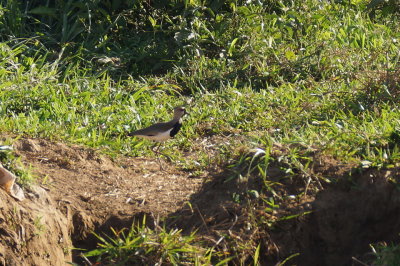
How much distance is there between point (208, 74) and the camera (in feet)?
26.8

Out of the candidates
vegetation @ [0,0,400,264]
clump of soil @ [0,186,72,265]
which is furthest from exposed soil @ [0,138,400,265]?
vegetation @ [0,0,400,264]

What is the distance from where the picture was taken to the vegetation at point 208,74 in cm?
633

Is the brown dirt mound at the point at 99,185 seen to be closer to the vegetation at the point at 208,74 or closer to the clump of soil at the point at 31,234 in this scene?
the clump of soil at the point at 31,234

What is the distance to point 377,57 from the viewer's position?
315 inches

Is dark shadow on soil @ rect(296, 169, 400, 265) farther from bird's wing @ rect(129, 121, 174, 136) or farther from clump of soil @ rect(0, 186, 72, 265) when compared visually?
bird's wing @ rect(129, 121, 174, 136)

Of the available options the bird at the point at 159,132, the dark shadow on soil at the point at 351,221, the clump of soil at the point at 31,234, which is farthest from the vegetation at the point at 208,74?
the clump of soil at the point at 31,234

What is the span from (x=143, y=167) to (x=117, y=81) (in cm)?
214

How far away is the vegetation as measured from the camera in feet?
20.8

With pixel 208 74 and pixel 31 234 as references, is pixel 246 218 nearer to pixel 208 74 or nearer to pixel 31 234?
pixel 31 234

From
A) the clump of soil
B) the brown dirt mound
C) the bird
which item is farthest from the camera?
the bird

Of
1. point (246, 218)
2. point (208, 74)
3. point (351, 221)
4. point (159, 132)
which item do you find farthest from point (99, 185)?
point (208, 74)

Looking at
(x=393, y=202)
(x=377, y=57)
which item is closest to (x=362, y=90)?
(x=377, y=57)

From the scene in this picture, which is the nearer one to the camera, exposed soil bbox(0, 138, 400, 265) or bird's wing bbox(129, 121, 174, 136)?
exposed soil bbox(0, 138, 400, 265)

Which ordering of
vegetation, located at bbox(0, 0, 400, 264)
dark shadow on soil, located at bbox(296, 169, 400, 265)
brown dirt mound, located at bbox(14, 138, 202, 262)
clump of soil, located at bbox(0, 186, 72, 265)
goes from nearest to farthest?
clump of soil, located at bbox(0, 186, 72, 265), dark shadow on soil, located at bbox(296, 169, 400, 265), brown dirt mound, located at bbox(14, 138, 202, 262), vegetation, located at bbox(0, 0, 400, 264)
